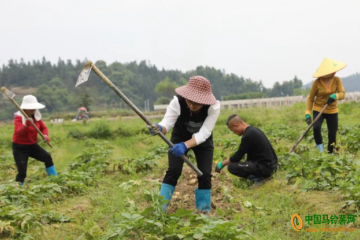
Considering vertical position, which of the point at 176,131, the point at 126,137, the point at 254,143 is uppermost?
the point at 176,131

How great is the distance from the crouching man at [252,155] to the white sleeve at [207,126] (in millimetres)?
1277

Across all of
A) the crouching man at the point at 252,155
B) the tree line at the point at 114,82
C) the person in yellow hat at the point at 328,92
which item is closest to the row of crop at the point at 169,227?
the crouching man at the point at 252,155

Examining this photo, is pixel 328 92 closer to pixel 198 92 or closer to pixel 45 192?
pixel 198 92

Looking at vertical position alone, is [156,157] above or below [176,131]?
below

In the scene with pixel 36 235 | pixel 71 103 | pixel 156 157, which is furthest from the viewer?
pixel 71 103

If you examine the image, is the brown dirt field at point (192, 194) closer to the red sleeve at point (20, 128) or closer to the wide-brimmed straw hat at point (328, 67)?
the wide-brimmed straw hat at point (328, 67)

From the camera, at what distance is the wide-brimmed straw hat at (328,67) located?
5.45m

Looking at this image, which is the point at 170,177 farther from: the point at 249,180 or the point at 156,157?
the point at 156,157

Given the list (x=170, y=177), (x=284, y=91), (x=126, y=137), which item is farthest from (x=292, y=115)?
(x=284, y=91)

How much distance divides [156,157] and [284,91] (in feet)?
274

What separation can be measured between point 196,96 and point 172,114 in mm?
413

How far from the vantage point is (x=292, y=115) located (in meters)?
13.7

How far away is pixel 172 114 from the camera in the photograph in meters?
3.54

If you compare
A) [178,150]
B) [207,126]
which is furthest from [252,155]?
[178,150]
